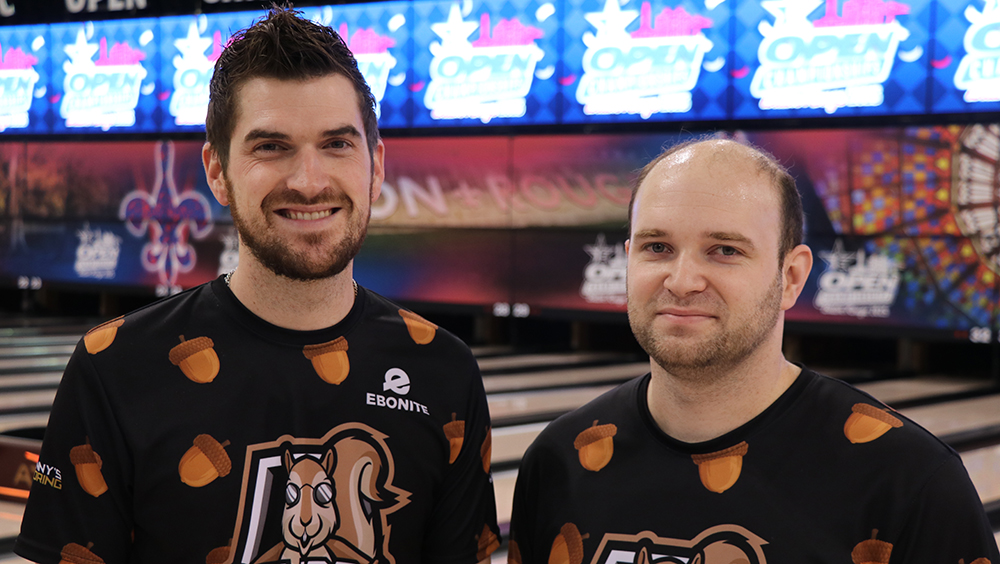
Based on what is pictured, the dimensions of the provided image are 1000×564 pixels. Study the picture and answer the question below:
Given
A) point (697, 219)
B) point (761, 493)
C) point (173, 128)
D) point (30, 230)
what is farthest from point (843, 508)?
point (30, 230)

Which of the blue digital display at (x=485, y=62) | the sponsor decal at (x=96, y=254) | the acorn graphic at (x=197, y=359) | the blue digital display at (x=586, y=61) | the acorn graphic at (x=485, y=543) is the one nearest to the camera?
the acorn graphic at (x=197, y=359)

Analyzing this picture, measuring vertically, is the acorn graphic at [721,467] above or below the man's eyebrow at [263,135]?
below

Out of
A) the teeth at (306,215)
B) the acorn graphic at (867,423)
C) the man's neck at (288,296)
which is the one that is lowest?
the acorn graphic at (867,423)

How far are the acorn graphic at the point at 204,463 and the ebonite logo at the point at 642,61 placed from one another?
5.85m

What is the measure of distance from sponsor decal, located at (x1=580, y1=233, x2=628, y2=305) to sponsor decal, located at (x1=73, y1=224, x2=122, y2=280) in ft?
14.8

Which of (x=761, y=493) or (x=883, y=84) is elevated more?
(x=883, y=84)

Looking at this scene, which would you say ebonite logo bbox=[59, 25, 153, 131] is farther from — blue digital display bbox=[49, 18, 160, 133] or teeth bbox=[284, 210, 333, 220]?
teeth bbox=[284, 210, 333, 220]

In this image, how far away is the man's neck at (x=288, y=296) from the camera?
4.66 feet

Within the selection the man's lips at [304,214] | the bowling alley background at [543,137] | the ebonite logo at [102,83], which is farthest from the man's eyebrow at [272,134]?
the ebonite logo at [102,83]

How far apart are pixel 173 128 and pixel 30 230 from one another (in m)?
1.91

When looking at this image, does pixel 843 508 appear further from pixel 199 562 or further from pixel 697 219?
pixel 199 562

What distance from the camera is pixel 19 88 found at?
363 inches

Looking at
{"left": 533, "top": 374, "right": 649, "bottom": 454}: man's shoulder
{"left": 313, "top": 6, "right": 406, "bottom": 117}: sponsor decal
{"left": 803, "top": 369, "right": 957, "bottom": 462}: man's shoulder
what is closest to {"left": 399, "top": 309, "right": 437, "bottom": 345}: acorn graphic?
{"left": 533, "top": 374, "right": 649, "bottom": 454}: man's shoulder

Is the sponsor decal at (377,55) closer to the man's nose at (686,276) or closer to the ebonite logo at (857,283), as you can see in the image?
the ebonite logo at (857,283)
